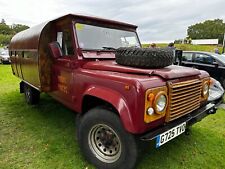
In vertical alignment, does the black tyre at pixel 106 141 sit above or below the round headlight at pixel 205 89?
below

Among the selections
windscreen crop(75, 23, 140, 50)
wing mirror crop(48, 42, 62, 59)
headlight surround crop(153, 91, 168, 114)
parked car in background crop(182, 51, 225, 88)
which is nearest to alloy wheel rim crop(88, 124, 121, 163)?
headlight surround crop(153, 91, 168, 114)

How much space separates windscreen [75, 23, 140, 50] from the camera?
3.79 metres

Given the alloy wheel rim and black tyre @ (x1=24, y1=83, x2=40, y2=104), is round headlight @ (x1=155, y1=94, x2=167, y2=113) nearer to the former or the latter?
the alloy wheel rim

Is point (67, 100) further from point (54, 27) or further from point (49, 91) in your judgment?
point (54, 27)

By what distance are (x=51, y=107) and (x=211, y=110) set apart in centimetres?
407

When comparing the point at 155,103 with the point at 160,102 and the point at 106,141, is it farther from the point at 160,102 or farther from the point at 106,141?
the point at 106,141

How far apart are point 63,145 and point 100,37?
1994 millimetres

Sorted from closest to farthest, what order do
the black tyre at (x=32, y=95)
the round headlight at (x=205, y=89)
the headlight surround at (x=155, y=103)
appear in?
the headlight surround at (x=155, y=103) → the round headlight at (x=205, y=89) → the black tyre at (x=32, y=95)

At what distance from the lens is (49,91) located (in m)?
4.61

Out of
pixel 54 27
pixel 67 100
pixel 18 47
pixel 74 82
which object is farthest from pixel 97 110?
pixel 18 47

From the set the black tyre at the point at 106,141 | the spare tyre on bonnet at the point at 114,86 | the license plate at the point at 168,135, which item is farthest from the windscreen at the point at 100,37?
the license plate at the point at 168,135

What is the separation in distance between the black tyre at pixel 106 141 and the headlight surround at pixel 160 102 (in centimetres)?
45

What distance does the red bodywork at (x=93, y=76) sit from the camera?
260 cm

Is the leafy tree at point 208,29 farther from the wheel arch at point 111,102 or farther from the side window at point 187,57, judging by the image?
the wheel arch at point 111,102
